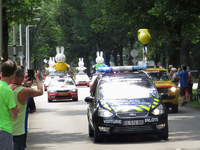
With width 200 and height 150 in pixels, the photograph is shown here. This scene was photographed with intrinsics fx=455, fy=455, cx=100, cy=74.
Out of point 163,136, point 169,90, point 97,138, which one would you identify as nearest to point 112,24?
point 169,90

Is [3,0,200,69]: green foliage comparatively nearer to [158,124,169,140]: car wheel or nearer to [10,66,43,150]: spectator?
[158,124,169,140]: car wheel

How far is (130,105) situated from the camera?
10.1 m

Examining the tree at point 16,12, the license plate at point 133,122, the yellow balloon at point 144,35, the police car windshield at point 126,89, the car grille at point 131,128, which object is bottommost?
the car grille at point 131,128

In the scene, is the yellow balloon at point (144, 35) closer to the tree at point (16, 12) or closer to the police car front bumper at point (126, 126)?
the tree at point (16, 12)

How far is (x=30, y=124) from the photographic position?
49.1 ft

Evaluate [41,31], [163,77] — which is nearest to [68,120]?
[163,77]

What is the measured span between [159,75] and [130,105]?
333 inches

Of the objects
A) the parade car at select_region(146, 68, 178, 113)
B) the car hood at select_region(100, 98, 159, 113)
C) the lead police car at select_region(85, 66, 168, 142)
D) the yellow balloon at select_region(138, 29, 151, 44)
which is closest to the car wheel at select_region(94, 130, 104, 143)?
the lead police car at select_region(85, 66, 168, 142)

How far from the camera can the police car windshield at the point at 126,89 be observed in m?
10.8

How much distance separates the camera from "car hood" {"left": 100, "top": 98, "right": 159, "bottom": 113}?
999 centimetres

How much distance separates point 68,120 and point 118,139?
5.24m

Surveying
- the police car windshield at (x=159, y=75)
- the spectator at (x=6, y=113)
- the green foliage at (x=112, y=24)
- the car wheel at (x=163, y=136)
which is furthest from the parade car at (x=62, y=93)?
the spectator at (x=6, y=113)

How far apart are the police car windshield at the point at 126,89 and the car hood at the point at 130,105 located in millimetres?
307

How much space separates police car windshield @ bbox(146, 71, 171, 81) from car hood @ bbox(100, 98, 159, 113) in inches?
305
